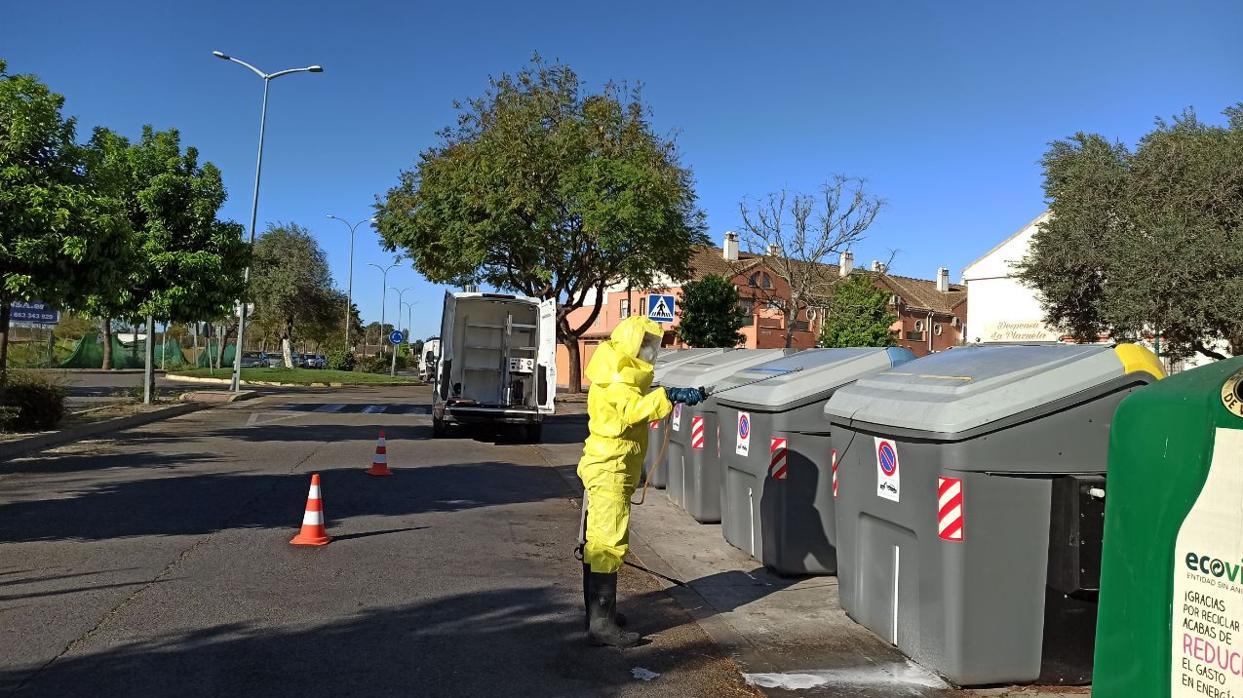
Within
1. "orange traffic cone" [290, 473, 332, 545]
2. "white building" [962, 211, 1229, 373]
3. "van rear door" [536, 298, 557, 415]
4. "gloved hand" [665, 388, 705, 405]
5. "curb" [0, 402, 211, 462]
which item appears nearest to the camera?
"gloved hand" [665, 388, 705, 405]

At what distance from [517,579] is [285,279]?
5096 centimetres

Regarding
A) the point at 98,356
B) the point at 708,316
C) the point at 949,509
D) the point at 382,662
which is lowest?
the point at 382,662

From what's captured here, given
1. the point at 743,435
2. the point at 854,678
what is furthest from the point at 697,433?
the point at 854,678

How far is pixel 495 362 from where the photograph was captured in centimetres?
1773

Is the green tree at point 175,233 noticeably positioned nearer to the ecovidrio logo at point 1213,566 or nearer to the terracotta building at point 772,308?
the ecovidrio logo at point 1213,566

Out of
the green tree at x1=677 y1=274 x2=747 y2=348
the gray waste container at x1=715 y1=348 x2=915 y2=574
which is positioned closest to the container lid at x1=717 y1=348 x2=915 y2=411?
the gray waste container at x1=715 y1=348 x2=915 y2=574

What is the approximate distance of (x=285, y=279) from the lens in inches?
2104

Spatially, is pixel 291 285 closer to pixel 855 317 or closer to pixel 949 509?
pixel 855 317

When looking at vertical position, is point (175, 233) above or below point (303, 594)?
above

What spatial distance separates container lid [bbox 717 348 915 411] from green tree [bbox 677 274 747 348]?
1009 inches

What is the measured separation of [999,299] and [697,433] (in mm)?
43027

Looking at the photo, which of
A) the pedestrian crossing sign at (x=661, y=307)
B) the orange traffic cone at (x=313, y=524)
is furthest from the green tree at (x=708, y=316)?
the orange traffic cone at (x=313, y=524)

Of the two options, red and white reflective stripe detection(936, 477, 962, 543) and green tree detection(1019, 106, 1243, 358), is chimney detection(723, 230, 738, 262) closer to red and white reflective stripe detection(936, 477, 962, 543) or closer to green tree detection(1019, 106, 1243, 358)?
green tree detection(1019, 106, 1243, 358)

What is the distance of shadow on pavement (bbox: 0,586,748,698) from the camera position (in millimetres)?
4234
